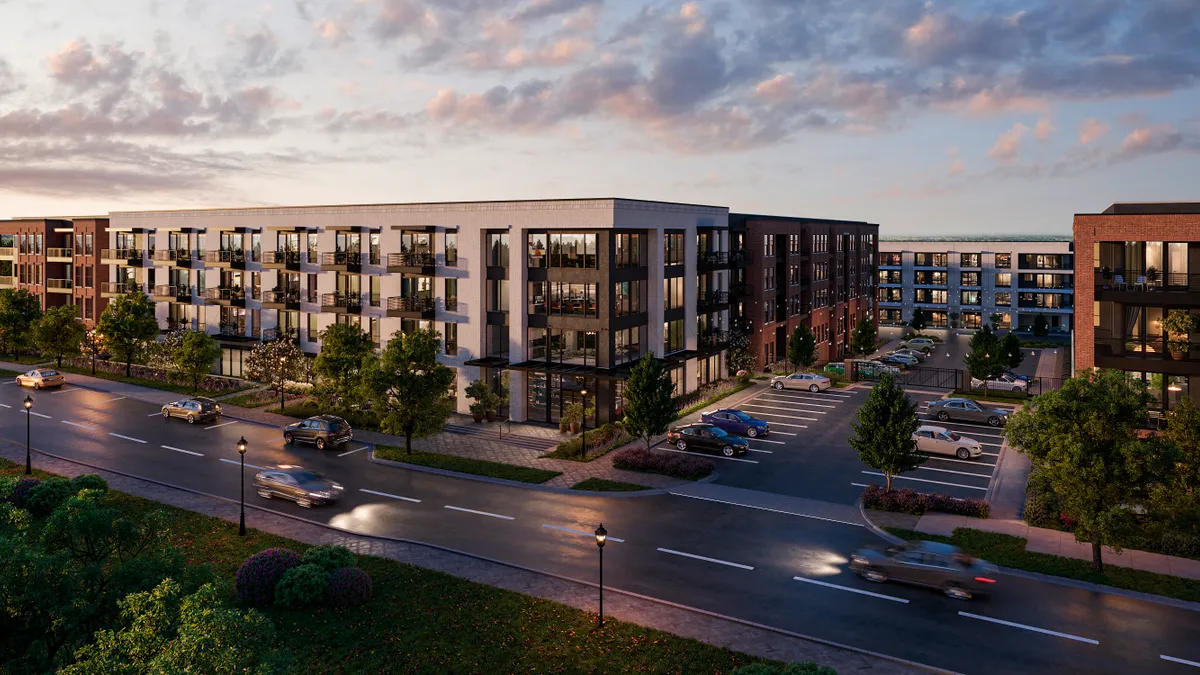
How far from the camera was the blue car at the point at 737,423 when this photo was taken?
4456 cm

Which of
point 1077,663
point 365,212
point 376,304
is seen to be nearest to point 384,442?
point 376,304

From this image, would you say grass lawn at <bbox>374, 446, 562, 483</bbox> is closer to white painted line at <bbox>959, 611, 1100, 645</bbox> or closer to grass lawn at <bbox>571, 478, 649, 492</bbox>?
grass lawn at <bbox>571, 478, 649, 492</bbox>

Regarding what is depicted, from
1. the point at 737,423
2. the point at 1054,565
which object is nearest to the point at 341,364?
the point at 737,423

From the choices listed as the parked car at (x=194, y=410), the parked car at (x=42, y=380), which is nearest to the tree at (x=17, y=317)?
the parked car at (x=42, y=380)

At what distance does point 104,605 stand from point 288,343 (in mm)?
42128

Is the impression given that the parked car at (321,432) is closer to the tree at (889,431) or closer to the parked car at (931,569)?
the tree at (889,431)

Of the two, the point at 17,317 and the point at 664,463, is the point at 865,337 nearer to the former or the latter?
the point at 664,463

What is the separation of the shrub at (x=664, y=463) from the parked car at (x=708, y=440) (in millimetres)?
1516

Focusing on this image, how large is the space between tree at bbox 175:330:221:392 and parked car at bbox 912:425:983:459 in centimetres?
4613

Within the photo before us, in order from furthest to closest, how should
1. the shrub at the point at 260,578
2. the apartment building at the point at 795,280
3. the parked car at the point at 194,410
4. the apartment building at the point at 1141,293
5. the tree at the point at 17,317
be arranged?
1. the tree at the point at 17,317
2. the apartment building at the point at 795,280
3. the parked car at the point at 194,410
4. the apartment building at the point at 1141,293
5. the shrub at the point at 260,578

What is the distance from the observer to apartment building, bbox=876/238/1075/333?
344ft

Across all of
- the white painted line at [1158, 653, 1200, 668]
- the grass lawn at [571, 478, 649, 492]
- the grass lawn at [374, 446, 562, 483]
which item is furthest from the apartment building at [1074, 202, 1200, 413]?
the grass lawn at [374, 446, 562, 483]

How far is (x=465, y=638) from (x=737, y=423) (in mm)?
27314

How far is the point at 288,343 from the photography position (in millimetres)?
54062
